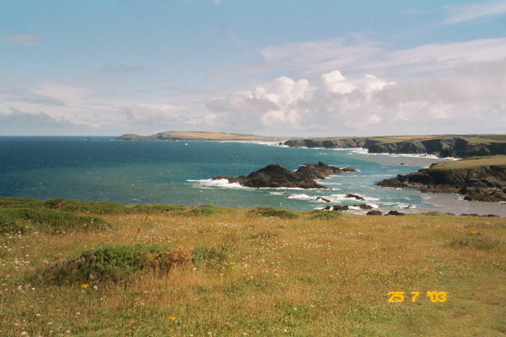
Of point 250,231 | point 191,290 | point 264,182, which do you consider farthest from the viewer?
point 264,182

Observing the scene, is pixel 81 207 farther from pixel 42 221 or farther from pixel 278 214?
pixel 278 214

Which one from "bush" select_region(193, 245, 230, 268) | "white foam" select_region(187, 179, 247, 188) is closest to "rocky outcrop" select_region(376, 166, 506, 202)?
"white foam" select_region(187, 179, 247, 188)

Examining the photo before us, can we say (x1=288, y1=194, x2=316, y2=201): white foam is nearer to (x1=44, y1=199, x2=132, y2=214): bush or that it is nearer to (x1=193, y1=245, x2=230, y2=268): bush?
(x1=44, y1=199, x2=132, y2=214): bush

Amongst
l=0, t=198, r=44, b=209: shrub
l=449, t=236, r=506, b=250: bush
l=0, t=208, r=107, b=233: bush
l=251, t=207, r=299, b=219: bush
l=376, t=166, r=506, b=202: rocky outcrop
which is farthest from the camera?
l=376, t=166, r=506, b=202: rocky outcrop

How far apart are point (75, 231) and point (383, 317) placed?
46.3 feet

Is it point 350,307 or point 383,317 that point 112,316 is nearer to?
point 350,307

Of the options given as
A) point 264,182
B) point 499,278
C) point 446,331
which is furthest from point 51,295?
point 264,182

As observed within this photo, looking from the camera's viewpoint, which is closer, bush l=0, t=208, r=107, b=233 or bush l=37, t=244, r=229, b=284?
bush l=37, t=244, r=229, b=284

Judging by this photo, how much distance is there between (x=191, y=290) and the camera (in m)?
8.19

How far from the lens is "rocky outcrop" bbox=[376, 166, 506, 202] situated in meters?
66.0

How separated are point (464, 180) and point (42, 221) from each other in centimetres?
8810

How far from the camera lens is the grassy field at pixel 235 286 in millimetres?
6402
